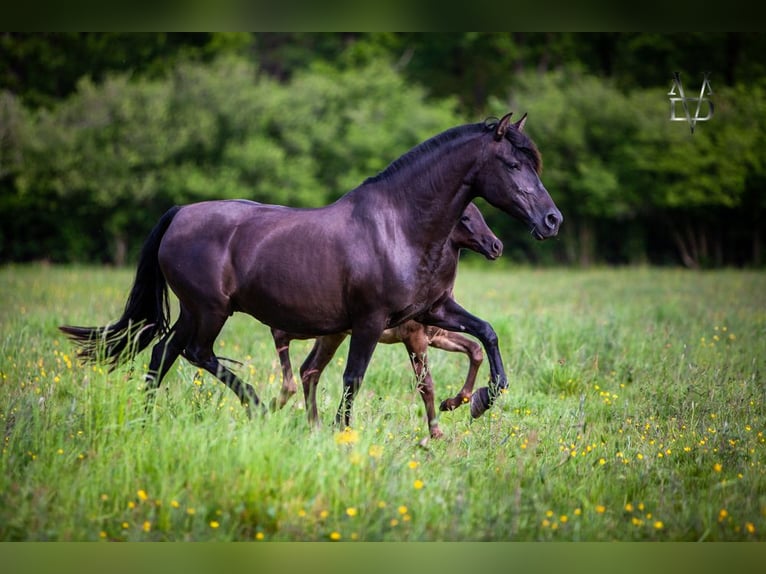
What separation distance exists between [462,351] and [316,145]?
73.3 feet

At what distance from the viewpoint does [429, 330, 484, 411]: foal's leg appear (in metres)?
7.04

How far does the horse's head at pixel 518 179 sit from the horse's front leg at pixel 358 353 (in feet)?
3.94

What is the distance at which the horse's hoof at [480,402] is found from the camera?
6.57m

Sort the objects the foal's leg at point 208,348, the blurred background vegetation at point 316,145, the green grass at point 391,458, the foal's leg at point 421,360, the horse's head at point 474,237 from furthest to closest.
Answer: the blurred background vegetation at point 316,145 < the horse's head at point 474,237 < the foal's leg at point 421,360 < the foal's leg at point 208,348 < the green grass at point 391,458

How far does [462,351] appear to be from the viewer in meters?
7.50

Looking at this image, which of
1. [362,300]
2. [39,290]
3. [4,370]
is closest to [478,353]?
[362,300]

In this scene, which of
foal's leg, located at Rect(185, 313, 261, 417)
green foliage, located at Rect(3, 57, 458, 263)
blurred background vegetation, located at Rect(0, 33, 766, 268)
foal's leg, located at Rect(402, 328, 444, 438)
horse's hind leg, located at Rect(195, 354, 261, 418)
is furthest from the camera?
green foliage, located at Rect(3, 57, 458, 263)

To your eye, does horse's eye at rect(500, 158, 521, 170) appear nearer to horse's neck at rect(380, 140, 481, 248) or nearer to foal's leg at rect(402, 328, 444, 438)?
horse's neck at rect(380, 140, 481, 248)

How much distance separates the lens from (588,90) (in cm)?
2755

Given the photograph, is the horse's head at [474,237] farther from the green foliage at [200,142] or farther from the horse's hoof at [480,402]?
the green foliage at [200,142]

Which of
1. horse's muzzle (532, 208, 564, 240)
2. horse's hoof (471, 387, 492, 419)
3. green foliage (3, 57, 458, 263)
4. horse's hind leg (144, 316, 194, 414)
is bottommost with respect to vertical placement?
horse's hoof (471, 387, 492, 419)

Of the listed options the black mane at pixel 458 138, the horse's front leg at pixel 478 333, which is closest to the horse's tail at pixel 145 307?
the black mane at pixel 458 138

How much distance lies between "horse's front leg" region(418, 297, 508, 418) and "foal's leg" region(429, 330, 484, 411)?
33cm

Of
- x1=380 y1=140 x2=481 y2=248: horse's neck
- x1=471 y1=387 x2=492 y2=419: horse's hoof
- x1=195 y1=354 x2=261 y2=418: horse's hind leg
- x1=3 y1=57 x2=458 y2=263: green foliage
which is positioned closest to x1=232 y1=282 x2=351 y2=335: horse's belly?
x1=195 y1=354 x2=261 y2=418: horse's hind leg
